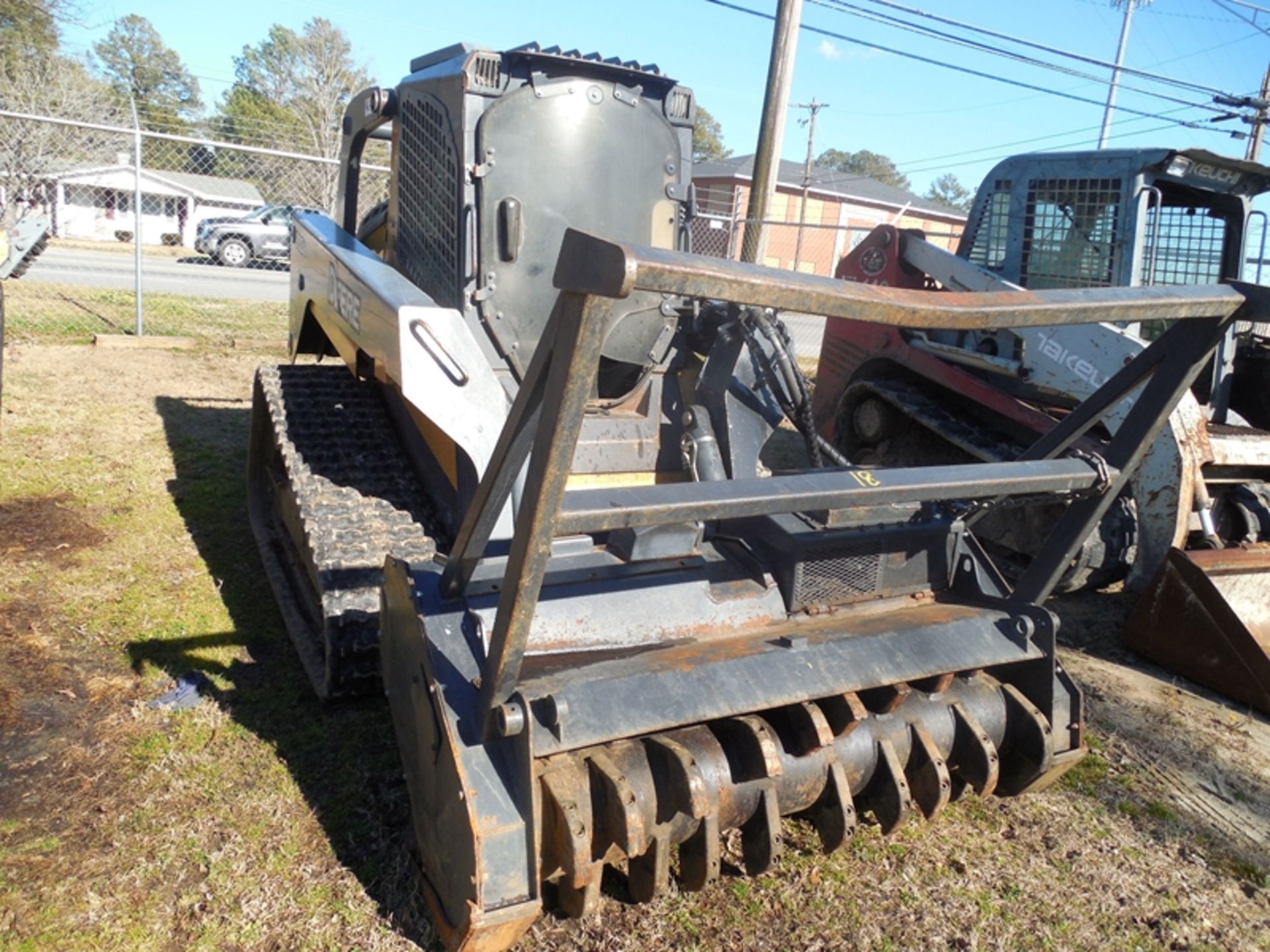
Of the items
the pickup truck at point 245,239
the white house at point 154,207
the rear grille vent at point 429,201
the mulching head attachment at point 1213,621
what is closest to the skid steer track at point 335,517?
the rear grille vent at point 429,201

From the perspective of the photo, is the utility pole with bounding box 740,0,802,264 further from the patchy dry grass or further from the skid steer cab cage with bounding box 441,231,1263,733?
the skid steer cab cage with bounding box 441,231,1263,733

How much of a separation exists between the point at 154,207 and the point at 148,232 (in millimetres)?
1034

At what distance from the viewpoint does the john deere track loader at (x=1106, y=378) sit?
4.32 metres

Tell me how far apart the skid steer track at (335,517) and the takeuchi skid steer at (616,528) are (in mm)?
15

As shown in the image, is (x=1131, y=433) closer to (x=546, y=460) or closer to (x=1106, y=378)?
(x=546, y=460)

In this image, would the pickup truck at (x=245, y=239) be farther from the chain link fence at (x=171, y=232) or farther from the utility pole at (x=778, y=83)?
the utility pole at (x=778, y=83)

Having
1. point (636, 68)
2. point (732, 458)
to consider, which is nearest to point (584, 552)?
point (732, 458)

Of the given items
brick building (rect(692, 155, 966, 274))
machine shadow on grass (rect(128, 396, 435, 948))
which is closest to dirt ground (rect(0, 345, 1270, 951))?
→ machine shadow on grass (rect(128, 396, 435, 948))

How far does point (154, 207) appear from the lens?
108 ft

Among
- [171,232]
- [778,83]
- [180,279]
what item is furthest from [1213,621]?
[171,232]

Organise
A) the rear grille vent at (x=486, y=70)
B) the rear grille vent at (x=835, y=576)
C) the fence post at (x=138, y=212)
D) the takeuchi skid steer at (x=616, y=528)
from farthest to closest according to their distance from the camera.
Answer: the fence post at (x=138, y=212)
the rear grille vent at (x=486, y=70)
the rear grille vent at (x=835, y=576)
the takeuchi skid steer at (x=616, y=528)

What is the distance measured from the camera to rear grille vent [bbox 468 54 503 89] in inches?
127

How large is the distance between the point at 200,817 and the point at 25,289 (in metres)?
10.6

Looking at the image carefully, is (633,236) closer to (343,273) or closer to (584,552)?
(343,273)
